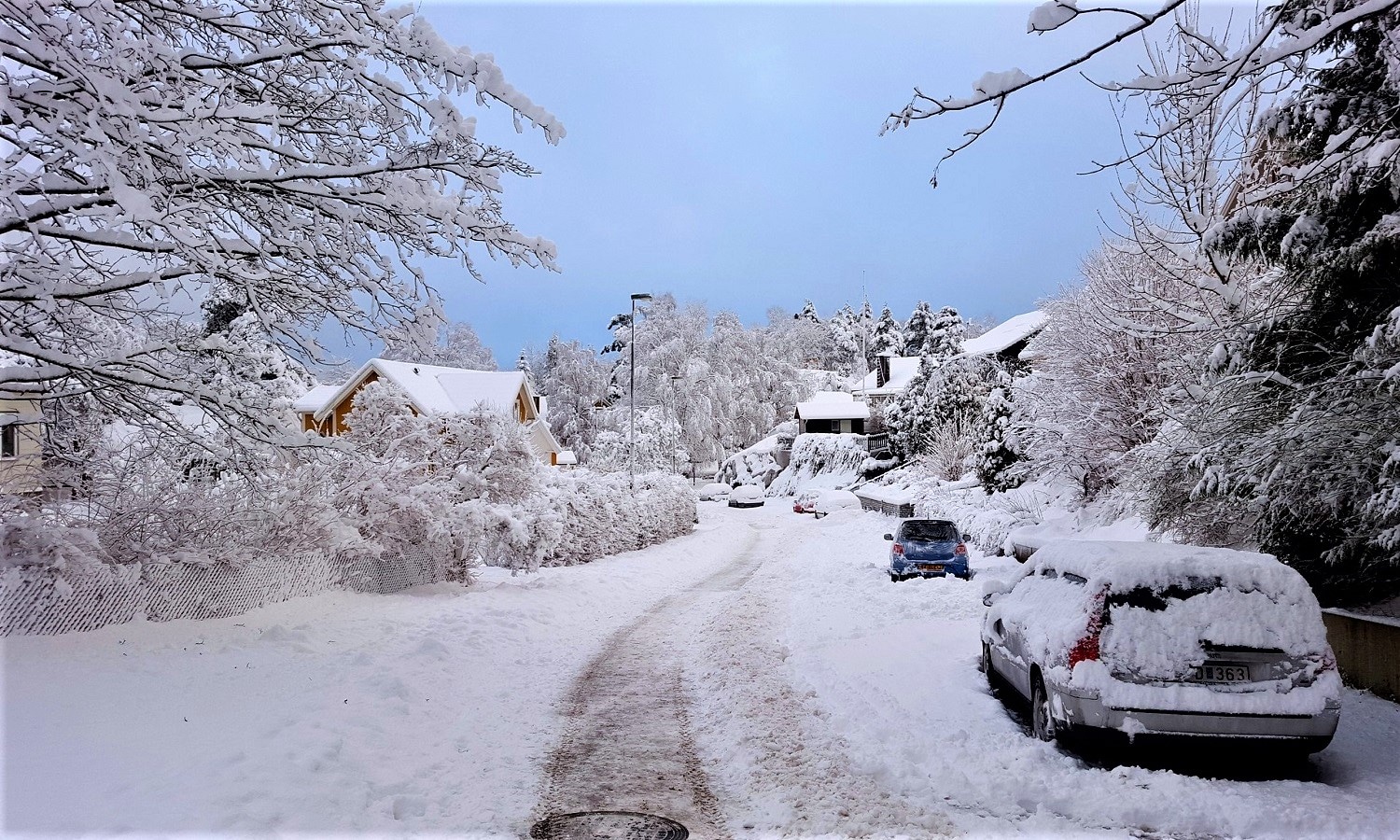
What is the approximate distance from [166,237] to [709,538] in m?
27.2

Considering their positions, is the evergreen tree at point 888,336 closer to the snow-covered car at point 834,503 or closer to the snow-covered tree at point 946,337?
the snow-covered tree at point 946,337

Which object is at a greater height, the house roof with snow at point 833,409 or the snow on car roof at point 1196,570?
the house roof with snow at point 833,409

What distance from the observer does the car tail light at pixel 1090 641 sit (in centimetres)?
627

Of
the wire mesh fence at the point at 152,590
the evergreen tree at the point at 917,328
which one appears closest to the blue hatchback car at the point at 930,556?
the wire mesh fence at the point at 152,590

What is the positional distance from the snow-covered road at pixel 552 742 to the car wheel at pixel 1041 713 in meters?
0.17

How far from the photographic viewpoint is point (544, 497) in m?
18.9

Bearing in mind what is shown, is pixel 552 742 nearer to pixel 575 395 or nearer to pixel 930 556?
pixel 930 556

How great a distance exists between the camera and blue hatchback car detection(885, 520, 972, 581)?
18812 millimetres

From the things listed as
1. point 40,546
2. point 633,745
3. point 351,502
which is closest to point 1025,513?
point 351,502

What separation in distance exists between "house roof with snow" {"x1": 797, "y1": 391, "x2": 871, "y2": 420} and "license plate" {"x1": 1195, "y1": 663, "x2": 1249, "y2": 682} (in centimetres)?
6446

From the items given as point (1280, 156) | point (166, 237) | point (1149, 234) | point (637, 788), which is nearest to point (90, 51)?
point (166, 237)

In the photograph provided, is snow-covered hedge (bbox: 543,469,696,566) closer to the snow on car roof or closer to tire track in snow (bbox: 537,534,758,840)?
tire track in snow (bbox: 537,534,758,840)

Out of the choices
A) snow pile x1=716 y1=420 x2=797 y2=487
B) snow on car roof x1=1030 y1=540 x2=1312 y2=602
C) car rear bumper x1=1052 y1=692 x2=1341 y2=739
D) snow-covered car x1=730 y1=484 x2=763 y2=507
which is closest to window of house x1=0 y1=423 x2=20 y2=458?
snow on car roof x1=1030 y1=540 x2=1312 y2=602

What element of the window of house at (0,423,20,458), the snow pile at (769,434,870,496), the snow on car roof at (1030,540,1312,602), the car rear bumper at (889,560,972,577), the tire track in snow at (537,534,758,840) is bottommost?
the tire track in snow at (537,534,758,840)
